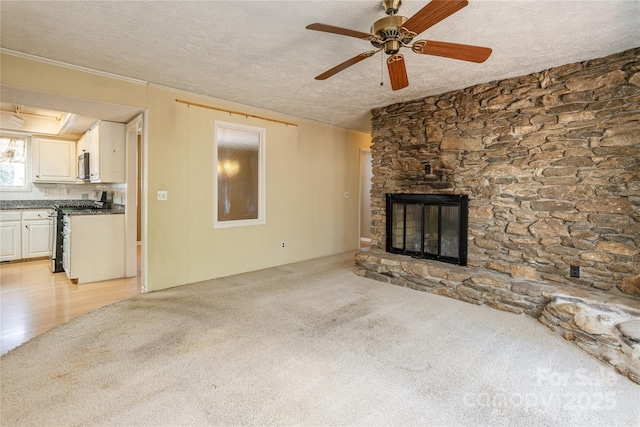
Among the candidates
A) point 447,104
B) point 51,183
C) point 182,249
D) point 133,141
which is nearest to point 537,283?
point 447,104

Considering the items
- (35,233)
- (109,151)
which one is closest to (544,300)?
(109,151)

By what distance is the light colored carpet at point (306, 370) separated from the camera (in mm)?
1713

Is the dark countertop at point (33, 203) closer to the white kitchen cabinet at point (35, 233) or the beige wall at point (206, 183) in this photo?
the white kitchen cabinet at point (35, 233)

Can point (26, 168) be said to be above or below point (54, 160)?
below

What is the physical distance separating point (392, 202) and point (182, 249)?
2.93m

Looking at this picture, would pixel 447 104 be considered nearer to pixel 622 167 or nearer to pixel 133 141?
pixel 622 167

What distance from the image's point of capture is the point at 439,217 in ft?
13.4

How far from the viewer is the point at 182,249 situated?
4.00 meters

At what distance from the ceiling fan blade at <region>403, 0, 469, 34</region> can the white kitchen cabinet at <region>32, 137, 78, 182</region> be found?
20.7 feet

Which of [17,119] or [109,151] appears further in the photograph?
[17,119]

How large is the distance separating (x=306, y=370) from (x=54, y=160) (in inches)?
239

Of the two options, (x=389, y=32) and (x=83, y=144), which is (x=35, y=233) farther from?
(x=389, y=32)

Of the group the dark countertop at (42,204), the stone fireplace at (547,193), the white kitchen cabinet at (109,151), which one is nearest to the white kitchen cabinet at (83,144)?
the white kitchen cabinet at (109,151)

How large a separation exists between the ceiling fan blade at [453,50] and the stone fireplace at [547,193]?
1663 mm
